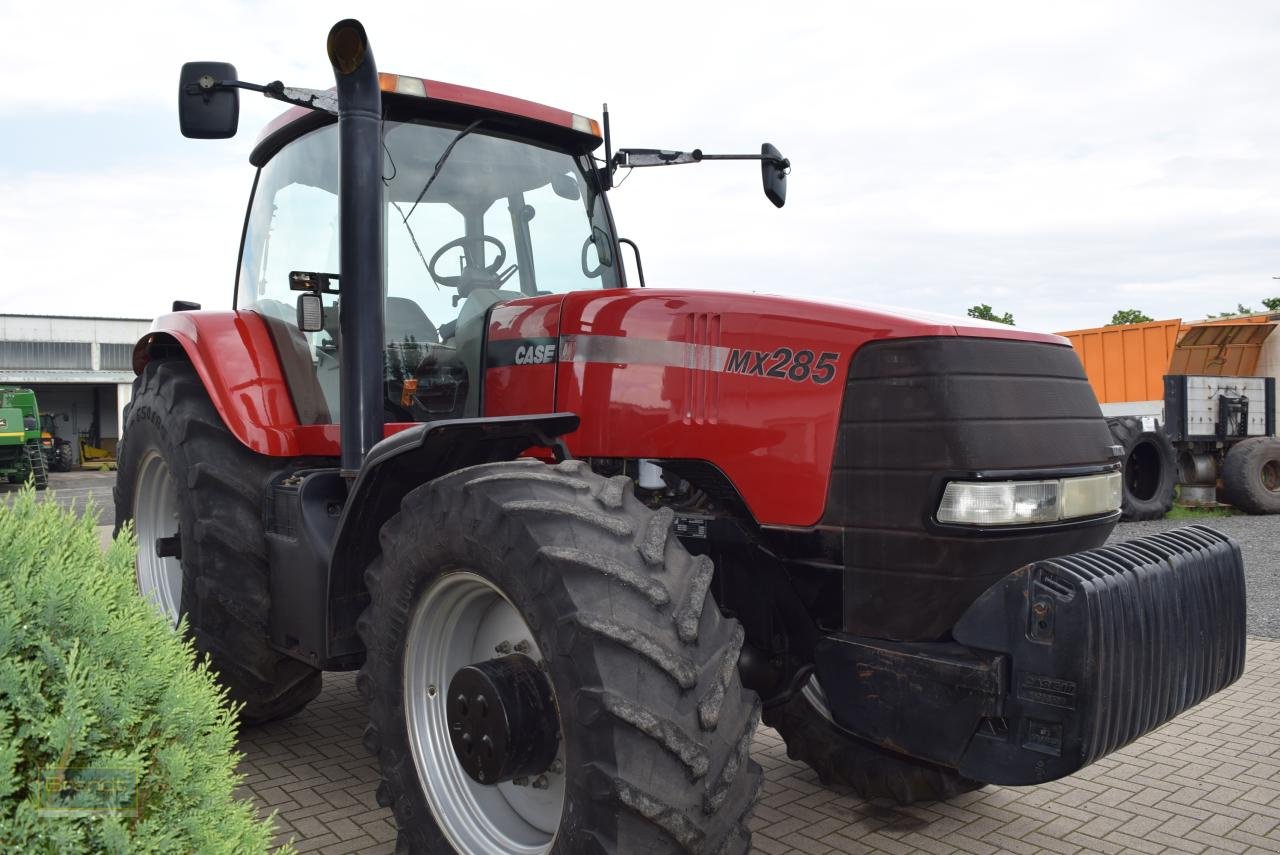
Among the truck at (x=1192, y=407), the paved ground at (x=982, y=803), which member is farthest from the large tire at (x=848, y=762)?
the truck at (x=1192, y=407)

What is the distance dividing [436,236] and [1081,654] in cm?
253

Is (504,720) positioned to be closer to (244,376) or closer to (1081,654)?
(1081,654)

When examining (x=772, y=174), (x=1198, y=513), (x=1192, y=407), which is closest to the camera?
(x=772, y=174)

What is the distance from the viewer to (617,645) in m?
2.26

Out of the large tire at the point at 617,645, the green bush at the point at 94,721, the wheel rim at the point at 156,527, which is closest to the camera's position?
the green bush at the point at 94,721

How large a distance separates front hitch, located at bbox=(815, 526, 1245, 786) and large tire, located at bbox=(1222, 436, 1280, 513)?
1133cm

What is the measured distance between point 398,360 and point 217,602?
1163mm

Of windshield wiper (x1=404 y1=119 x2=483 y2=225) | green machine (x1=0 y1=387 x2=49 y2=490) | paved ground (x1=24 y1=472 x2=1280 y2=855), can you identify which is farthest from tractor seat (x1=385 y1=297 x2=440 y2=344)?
green machine (x1=0 y1=387 x2=49 y2=490)

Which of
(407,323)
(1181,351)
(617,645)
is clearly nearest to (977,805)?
(617,645)

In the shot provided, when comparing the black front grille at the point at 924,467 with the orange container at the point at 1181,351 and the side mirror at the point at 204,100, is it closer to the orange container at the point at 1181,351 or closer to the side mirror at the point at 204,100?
the side mirror at the point at 204,100

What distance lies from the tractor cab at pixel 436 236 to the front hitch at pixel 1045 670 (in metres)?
1.76

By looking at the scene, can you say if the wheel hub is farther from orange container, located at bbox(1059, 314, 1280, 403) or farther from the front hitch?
orange container, located at bbox(1059, 314, 1280, 403)

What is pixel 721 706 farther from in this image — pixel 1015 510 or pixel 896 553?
pixel 1015 510

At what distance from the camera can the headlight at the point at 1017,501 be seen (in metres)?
2.53
